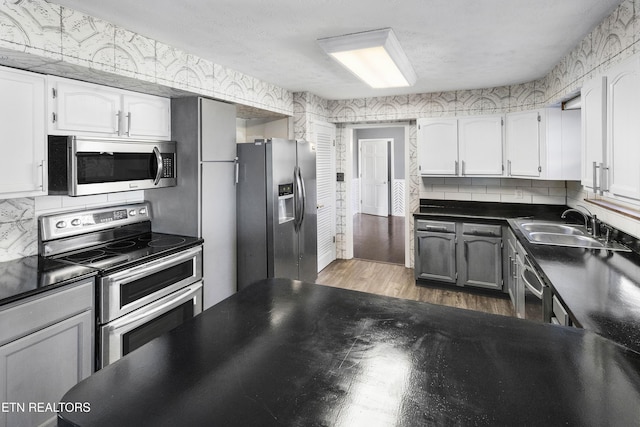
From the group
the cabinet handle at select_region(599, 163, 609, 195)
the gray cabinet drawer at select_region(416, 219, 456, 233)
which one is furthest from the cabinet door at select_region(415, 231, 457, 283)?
the cabinet handle at select_region(599, 163, 609, 195)

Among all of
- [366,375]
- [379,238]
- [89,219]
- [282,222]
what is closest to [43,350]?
[89,219]

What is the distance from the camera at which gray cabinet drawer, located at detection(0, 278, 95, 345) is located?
1.69 m

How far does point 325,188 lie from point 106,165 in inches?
117

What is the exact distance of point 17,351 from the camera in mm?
1727

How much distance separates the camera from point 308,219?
4094 mm

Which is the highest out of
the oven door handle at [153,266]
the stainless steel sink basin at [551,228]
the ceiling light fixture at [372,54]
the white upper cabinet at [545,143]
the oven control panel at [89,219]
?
the ceiling light fixture at [372,54]

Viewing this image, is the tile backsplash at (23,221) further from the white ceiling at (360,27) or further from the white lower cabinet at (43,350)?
the white ceiling at (360,27)

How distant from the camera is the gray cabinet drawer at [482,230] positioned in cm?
380

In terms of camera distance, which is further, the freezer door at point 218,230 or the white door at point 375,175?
the white door at point 375,175

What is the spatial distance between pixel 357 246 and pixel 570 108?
149 inches

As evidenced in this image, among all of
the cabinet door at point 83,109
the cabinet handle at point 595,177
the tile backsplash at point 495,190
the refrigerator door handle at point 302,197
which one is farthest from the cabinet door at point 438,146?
the cabinet door at point 83,109

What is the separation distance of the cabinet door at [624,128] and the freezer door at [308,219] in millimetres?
2676

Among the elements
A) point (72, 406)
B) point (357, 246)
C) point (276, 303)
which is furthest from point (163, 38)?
point (357, 246)

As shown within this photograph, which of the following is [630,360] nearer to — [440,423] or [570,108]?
[440,423]
